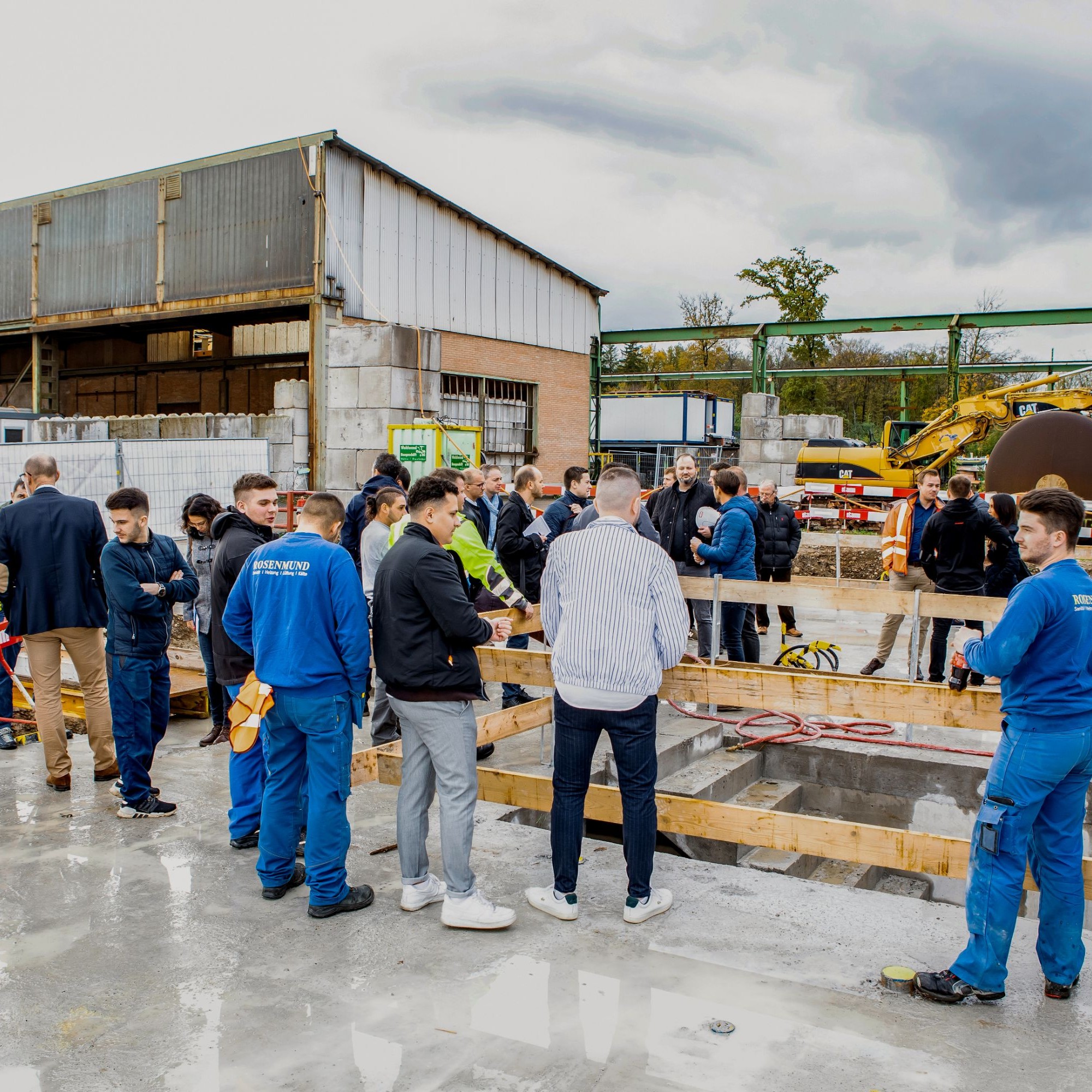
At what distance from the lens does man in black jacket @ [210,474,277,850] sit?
5363mm

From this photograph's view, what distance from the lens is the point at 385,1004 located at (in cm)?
378

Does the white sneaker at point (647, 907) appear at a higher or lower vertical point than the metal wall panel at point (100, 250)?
lower

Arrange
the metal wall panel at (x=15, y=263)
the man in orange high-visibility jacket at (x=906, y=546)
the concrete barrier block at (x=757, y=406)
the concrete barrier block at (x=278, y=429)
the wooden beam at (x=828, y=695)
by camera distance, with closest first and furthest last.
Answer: the wooden beam at (x=828, y=695) < the man in orange high-visibility jacket at (x=906, y=546) < the concrete barrier block at (x=278, y=429) < the concrete barrier block at (x=757, y=406) < the metal wall panel at (x=15, y=263)

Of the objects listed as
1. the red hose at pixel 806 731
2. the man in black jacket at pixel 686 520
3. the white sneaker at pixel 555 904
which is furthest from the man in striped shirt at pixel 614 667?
the man in black jacket at pixel 686 520

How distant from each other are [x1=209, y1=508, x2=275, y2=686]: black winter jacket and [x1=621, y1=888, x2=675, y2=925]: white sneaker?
2.38m

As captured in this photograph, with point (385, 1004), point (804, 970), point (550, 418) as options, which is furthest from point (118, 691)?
point (550, 418)

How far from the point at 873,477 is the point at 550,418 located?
9.10 m

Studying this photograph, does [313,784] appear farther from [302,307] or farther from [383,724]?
[302,307]

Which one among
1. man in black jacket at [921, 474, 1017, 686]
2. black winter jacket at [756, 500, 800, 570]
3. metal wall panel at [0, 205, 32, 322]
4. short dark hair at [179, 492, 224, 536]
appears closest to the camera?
short dark hair at [179, 492, 224, 536]

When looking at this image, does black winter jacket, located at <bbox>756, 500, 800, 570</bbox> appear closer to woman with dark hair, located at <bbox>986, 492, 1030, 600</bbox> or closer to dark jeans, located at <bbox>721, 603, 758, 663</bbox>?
dark jeans, located at <bbox>721, 603, 758, 663</bbox>

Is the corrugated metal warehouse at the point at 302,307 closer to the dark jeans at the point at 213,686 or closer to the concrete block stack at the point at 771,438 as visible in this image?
the concrete block stack at the point at 771,438

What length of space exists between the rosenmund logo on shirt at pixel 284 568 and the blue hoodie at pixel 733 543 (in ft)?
16.0

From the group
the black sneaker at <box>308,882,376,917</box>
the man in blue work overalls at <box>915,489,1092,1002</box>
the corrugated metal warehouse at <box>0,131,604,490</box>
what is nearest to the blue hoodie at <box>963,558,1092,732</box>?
the man in blue work overalls at <box>915,489,1092,1002</box>

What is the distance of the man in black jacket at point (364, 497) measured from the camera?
28.3ft
